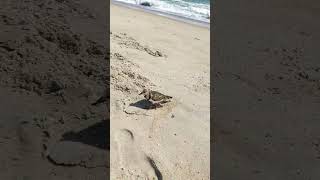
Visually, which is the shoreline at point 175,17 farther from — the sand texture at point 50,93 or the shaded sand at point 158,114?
the sand texture at point 50,93

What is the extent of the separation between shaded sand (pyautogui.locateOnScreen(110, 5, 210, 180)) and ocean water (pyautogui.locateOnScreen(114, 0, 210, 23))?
5.68 meters

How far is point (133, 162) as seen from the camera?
340 centimetres

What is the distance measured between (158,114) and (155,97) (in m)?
0.24

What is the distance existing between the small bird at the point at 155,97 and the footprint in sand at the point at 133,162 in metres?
0.61

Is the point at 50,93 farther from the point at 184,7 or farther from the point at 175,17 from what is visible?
the point at 184,7

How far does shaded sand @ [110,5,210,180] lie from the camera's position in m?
3.43

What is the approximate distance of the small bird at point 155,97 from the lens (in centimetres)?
422

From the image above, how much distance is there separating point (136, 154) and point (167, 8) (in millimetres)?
9986

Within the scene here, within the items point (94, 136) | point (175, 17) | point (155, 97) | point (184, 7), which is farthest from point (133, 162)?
point (184, 7)
